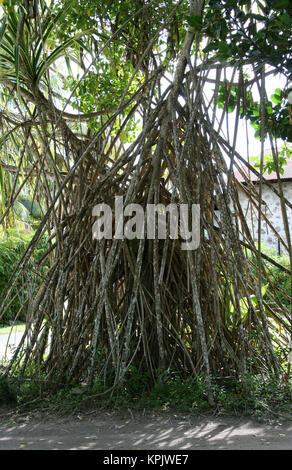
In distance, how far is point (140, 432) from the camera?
260 cm

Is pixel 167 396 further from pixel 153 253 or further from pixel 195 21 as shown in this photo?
pixel 195 21

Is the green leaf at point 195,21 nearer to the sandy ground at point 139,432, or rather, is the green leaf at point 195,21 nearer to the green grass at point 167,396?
the green grass at point 167,396

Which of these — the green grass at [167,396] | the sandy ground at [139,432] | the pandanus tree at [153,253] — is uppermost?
the pandanus tree at [153,253]

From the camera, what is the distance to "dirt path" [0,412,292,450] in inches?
95.6

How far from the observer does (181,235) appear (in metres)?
3.36

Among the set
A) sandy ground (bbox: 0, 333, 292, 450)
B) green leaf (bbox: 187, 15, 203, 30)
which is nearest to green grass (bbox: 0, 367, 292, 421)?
sandy ground (bbox: 0, 333, 292, 450)

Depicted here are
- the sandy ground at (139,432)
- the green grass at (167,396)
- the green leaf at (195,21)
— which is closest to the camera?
the sandy ground at (139,432)

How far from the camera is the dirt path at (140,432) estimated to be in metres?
2.43

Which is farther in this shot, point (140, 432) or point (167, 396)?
point (167, 396)

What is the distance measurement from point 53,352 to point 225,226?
140cm

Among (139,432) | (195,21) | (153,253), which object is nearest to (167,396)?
(139,432)

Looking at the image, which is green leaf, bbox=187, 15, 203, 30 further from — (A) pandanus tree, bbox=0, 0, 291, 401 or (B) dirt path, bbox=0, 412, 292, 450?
(B) dirt path, bbox=0, 412, 292, 450

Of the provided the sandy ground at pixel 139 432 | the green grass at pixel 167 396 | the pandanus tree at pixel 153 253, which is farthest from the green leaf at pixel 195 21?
the sandy ground at pixel 139 432
